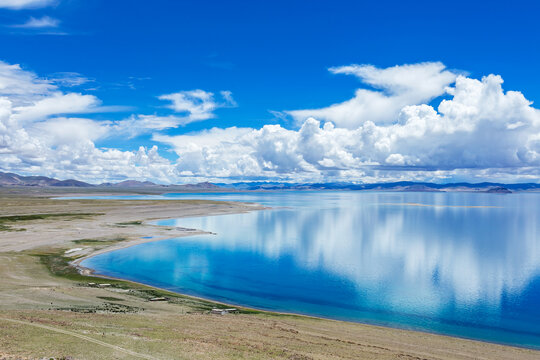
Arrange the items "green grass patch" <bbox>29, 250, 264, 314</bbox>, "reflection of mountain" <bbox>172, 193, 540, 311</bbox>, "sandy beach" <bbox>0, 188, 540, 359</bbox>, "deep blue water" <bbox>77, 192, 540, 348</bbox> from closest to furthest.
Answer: "sandy beach" <bbox>0, 188, 540, 359</bbox>
"green grass patch" <bbox>29, 250, 264, 314</bbox>
"deep blue water" <bbox>77, 192, 540, 348</bbox>
"reflection of mountain" <bbox>172, 193, 540, 311</bbox>

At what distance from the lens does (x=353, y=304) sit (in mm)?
38125

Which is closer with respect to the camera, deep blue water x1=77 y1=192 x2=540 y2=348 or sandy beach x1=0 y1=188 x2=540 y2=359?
sandy beach x1=0 y1=188 x2=540 y2=359

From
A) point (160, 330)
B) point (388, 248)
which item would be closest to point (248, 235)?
point (388, 248)

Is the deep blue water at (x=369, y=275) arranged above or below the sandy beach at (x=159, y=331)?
below

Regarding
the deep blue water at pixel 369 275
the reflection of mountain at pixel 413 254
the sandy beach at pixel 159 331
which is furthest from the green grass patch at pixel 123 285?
the reflection of mountain at pixel 413 254

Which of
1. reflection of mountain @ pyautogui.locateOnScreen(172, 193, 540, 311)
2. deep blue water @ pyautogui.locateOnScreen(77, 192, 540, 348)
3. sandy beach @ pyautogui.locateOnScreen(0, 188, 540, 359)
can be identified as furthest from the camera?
reflection of mountain @ pyautogui.locateOnScreen(172, 193, 540, 311)

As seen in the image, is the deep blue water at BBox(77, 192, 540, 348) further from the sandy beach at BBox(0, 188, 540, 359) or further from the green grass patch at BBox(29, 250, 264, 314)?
the sandy beach at BBox(0, 188, 540, 359)

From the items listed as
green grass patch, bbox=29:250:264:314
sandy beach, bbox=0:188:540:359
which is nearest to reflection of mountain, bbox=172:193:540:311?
sandy beach, bbox=0:188:540:359

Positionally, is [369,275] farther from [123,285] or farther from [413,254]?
[123,285]

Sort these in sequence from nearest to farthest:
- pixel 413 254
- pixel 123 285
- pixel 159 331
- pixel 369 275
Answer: pixel 159 331 < pixel 123 285 < pixel 369 275 < pixel 413 254

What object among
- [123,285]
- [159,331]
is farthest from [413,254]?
[159,331]

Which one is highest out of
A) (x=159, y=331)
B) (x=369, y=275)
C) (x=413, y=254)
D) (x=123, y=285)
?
(x=159, y=331)

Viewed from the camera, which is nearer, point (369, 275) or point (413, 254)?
point (369, 275)

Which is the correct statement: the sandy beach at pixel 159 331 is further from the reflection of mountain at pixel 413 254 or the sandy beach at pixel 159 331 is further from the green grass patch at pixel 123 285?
the reflection of mountain at pixel 413 254
